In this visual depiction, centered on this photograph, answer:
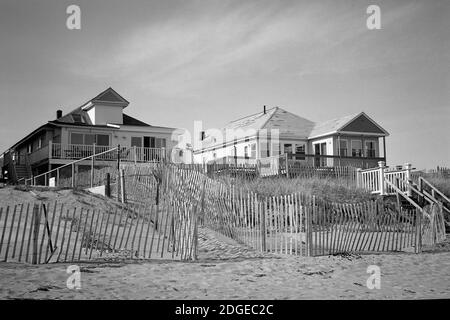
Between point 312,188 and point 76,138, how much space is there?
22.8m

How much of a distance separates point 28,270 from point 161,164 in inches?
428

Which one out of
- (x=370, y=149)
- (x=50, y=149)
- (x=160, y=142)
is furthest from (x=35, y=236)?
(x=370, y=149)

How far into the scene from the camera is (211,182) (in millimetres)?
15445

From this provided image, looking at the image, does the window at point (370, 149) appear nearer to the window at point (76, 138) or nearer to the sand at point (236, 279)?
the window at point (76, 138)

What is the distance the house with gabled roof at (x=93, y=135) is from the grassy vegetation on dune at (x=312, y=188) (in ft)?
52.4

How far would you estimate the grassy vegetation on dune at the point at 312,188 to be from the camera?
63.3 feet

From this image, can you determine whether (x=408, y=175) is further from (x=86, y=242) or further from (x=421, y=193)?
(x=86, y=242)

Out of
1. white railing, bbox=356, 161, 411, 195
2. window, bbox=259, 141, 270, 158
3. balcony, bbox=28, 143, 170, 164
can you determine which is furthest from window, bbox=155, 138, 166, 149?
white railing, bbox=356, 161, 411, 195

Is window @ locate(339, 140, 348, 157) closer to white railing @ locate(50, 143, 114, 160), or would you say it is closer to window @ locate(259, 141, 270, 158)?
window @ locate(259, 141, 270, 158)

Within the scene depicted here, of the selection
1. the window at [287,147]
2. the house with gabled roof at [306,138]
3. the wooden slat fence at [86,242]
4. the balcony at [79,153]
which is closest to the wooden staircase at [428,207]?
the wooden slat fence at [86,242]

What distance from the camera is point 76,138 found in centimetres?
3744
